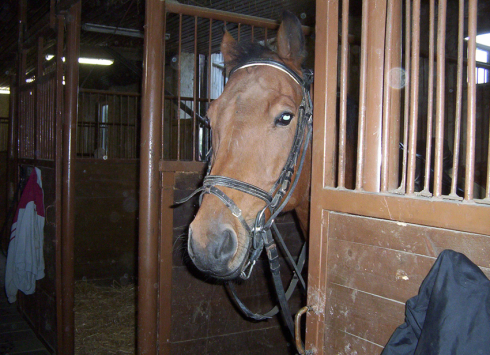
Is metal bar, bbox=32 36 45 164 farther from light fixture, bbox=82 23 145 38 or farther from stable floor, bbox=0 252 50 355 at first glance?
light fixture, bbox=82 23 145 38

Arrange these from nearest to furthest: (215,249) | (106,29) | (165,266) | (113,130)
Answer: (215,249) < (165,266) < (106,29) < (113,130)

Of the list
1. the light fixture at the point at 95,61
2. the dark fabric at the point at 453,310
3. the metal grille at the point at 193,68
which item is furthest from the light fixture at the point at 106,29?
the dark fabric at the point at 453,310

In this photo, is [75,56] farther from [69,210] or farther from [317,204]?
[317,204]

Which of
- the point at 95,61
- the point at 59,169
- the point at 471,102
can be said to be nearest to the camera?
the point at 471,102

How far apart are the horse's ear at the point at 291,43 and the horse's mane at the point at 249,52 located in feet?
0.20

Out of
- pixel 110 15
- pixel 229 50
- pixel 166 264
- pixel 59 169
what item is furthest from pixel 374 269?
pixel 110 15

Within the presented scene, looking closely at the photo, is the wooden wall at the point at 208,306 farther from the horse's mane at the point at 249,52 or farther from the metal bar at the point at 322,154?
the metal bar at the point at 322,154

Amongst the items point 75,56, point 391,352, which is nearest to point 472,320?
point 391,352

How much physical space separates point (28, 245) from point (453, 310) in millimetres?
3892

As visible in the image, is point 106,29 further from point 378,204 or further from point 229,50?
point 378,204

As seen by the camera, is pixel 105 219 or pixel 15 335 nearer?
pixel 15 335

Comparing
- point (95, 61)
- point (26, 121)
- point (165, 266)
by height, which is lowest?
point (165, 266)

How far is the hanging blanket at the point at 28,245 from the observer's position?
11.6ft

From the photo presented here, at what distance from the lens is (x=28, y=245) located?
11.7 ft
